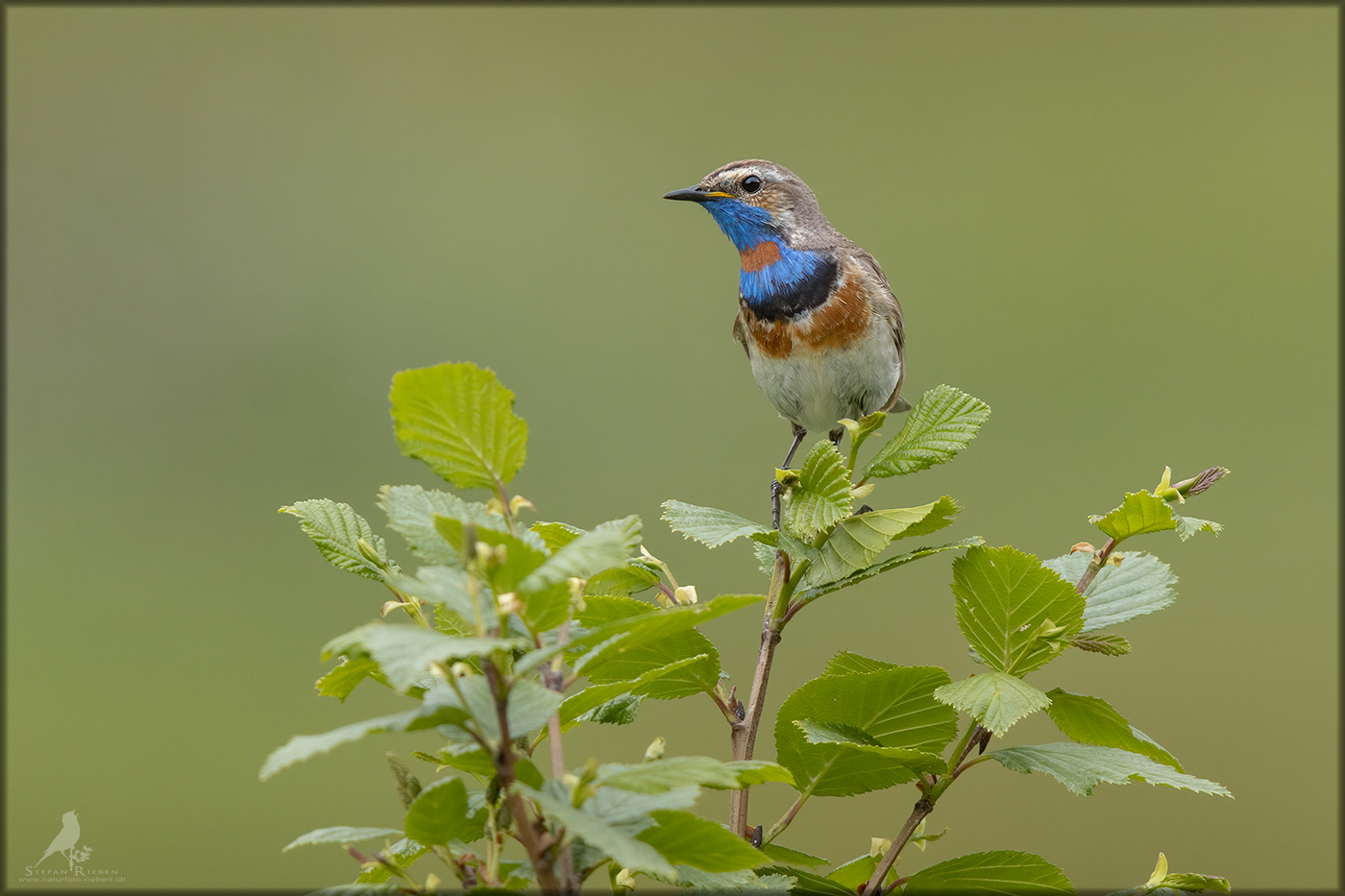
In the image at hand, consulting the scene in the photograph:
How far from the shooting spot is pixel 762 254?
2.20 m

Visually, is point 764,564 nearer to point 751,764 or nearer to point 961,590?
point 961,590

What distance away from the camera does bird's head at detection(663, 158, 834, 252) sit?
217 centimetres

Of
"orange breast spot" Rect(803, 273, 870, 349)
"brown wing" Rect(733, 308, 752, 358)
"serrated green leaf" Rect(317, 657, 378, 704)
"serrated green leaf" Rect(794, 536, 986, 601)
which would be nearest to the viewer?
"serrated green leaf" Rect(317, 657, 378, 704)

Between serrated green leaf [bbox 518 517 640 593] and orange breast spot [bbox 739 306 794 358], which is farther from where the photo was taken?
orange breast spot [bbox 739 306 794 358]

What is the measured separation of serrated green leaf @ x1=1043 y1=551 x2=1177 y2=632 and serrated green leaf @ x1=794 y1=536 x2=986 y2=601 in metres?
0.12

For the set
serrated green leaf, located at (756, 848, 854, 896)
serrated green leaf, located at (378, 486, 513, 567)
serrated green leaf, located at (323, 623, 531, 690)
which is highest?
serrated green leaf, located at (378, 486, 513, 567)

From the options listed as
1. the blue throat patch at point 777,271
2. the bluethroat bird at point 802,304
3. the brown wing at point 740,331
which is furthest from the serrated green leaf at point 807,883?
the brown wing at point 740,331

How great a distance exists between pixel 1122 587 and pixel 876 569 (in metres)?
0.25

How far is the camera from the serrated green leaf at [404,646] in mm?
546

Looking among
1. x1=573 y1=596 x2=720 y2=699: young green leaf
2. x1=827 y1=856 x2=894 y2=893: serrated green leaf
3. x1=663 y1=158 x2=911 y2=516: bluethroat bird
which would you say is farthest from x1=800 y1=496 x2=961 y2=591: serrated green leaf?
x1=663 y1=158 x2=911 y2=516: bluethroat bird

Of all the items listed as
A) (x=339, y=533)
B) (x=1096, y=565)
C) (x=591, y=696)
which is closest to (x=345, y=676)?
(x=339, y=533)

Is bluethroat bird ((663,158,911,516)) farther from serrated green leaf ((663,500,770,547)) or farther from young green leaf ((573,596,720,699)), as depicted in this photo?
young green leaf ((573,596,720,699))

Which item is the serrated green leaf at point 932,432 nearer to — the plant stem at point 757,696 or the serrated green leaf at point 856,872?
the plant stem at point 757,696

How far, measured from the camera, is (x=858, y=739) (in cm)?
89
